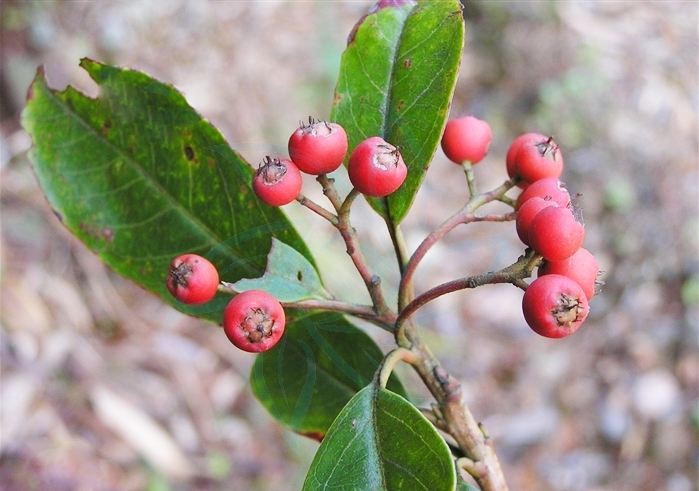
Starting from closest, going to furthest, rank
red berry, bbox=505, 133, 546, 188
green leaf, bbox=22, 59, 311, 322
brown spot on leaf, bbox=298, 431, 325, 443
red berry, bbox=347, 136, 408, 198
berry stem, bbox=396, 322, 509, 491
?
1. red berry, bbox=347, 136, 408, 198
2. berry stem, bbox=396, 322, 509, 491
3. red berry, bbox=505, 133, 546, 188
4. green leaf, bbox=22, 59, 311, 322
5. brown spot on leaf, bbox=298, 431, 325, 443

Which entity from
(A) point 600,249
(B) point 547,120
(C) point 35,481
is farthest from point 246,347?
(B) point 547,120

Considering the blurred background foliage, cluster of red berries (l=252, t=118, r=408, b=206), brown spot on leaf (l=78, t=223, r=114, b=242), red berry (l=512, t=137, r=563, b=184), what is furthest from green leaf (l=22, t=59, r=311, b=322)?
the blurred background foliage

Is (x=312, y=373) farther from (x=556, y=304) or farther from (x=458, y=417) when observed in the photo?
(x=556, y=304)

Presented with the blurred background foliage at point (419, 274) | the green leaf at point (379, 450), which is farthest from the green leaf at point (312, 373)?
the blurred background foliage at point (419, 274)

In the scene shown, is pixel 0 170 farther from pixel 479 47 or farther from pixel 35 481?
pixel 479 47

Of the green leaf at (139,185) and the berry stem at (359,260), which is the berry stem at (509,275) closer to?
the berry stem at (359,260)

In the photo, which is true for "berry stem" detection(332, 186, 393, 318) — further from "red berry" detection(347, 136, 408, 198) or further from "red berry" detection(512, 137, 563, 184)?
"red berry" detection(512, 137, 563, 184)
